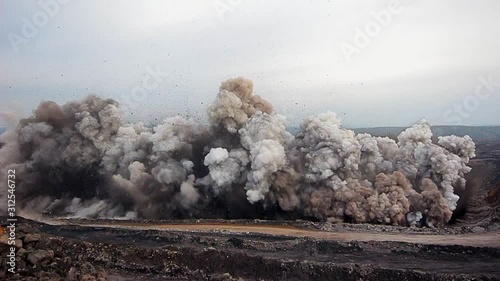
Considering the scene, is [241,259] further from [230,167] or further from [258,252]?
[230,167]

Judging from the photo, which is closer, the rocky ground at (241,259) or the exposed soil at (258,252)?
the rocky ground at (241,259)

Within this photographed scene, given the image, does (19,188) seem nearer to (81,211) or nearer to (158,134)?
(81,211)

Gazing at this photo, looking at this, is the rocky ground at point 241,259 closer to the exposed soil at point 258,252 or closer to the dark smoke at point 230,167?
the exposed soil at point 258,252

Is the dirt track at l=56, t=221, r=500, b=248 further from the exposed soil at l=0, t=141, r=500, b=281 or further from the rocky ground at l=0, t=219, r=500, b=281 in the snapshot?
the rocky ground at l=0, t=219, r=500, b=281

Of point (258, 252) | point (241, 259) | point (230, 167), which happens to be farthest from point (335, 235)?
point (230, 167)

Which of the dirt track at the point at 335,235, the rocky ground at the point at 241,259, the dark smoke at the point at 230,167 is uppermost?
the dark smoke at the point at 230,167

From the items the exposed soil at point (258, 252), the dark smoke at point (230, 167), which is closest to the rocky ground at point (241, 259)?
the exposed soil at point (258, 252)

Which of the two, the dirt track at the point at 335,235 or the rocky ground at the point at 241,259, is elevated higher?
the dirt track at the point at 335,235

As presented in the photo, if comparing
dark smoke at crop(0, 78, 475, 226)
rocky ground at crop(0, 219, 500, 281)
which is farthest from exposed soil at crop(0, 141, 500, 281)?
dark smoke at crop(0, 78, 475, 226)
